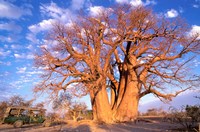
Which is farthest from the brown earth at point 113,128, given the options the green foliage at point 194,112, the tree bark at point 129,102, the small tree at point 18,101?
the small tree at point 18,101

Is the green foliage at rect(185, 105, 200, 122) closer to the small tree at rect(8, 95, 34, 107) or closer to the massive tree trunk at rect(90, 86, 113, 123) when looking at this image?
the massive tree trunk at rect(90, 86, 113, 123)

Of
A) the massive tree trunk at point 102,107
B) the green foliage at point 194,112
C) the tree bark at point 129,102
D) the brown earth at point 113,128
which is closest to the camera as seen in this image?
the green foliage at point 194,112

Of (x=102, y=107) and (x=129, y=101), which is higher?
(x=129, y=101)

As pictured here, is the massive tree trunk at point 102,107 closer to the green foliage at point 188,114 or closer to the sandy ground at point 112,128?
the sandy ground at point 112,128

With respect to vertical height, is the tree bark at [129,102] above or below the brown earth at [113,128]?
above

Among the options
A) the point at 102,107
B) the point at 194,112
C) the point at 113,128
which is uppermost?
the point at 102,107

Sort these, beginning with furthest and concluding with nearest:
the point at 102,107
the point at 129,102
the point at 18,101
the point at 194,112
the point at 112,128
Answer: the point at 18,101, the point at 129,102, the point at 102,107, the point at 112,128, the point at 194,112

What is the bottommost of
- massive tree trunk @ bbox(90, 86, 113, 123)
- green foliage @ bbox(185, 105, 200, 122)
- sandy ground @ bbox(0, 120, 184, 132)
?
sandy ground @ bbox(0, 120, 184, 132)

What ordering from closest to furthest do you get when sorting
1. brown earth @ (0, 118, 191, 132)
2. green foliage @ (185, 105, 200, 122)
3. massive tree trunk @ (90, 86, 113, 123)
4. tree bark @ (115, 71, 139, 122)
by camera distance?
1. green foliage @ (185, 105, 200, 122)
2. brown earth @ (0, 118, 191, 132)
3. massive tree trunk @ (90, 86, 113, 123)
4. tree bark @ (115, 71, 139, 122)

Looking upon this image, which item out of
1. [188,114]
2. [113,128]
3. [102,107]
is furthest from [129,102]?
[188,114]

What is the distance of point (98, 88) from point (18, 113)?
686cm

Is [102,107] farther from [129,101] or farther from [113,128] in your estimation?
[113,128]

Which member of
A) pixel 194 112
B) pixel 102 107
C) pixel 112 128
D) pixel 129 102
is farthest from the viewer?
pixel 129 102

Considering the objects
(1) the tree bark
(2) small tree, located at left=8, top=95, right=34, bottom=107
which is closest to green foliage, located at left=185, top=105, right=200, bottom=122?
(1) the tree bark
